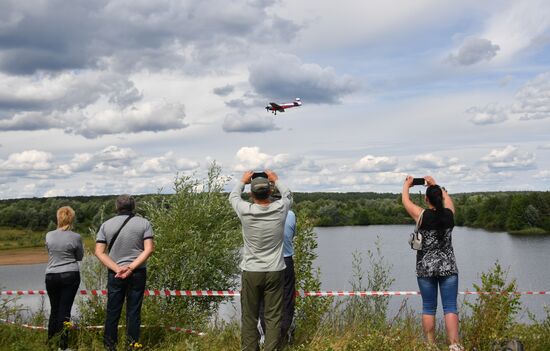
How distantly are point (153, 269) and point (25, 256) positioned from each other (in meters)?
59.2

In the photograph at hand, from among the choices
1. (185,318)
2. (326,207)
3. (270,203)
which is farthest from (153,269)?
(326,207)

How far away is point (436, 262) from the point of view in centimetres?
547

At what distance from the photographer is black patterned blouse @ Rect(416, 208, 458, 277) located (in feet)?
17.9

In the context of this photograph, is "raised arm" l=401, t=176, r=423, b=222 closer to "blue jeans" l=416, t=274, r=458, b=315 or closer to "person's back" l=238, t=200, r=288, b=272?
"blue jeans" l=416, t=274, r=458, b=315

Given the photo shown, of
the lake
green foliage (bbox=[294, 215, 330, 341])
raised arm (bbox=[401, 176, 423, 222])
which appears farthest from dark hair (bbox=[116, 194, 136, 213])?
the lake

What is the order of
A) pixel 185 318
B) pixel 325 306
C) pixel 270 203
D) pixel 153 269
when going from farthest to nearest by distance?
pixel 153 269
pixel 185 318
pixel 325 306
pixel 270 203

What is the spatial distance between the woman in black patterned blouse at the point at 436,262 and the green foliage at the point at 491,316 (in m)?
0.20

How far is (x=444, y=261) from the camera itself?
5.46m

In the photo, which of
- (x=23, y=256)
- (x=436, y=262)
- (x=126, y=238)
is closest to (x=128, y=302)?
(x=126, y=238)

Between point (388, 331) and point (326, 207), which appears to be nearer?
point (388, 331)

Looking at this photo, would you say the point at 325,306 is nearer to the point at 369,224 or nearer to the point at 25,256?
the point at 25,256

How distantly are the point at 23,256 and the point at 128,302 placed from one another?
63.8 metres

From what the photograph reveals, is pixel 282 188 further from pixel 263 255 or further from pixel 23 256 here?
pixel 23 256

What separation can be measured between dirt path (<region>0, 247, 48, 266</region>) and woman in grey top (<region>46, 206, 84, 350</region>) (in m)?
55.8
